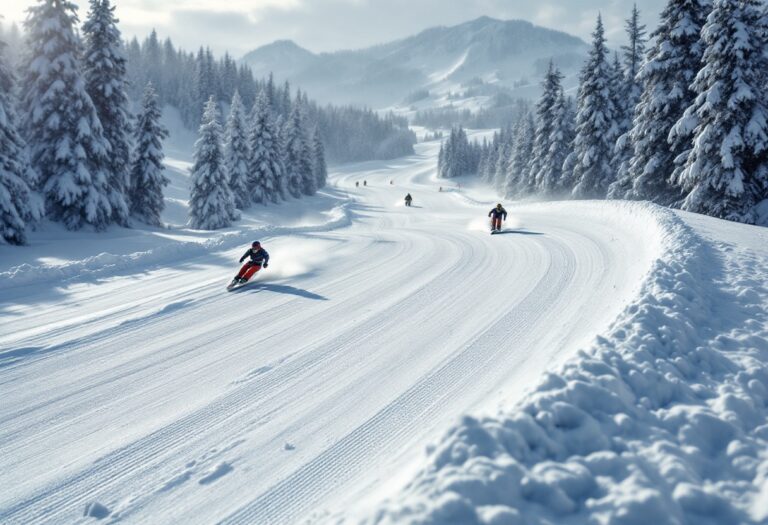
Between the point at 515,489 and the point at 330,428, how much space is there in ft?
7.24

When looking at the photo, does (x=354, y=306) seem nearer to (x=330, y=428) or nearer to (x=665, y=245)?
(x=330, y=428)

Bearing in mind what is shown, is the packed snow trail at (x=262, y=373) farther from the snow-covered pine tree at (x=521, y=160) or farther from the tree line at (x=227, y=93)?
the tree line at (x=227, y=93)

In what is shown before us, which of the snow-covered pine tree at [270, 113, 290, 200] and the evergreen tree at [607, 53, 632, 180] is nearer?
the evergreen tree at [607, 53, 632, 180]

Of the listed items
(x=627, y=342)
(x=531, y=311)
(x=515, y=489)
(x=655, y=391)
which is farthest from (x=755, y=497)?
(x=531, y=311)

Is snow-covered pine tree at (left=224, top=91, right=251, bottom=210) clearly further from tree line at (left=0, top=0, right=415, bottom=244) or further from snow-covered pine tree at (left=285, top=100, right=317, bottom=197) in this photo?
snow-covered pine tree at (left=285, top=100, right=317, bottom=197)

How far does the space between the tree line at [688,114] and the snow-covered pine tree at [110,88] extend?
29681mm

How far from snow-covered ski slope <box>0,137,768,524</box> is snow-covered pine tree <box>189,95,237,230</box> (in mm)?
25697

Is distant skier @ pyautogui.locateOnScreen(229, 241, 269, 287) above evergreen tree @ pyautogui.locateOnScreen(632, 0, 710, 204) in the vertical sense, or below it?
below

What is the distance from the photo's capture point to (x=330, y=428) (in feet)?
15.9

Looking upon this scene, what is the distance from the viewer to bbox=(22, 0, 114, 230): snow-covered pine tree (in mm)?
23547

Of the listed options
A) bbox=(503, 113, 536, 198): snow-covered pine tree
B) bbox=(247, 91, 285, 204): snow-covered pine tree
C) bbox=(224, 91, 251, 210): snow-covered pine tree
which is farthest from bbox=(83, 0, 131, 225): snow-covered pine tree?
bbox=(503, 113, 536, 198): snow-covered pine tree

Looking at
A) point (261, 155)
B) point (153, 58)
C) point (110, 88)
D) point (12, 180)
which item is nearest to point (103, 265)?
point (12, 180)

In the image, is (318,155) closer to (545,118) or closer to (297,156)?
(297,156)

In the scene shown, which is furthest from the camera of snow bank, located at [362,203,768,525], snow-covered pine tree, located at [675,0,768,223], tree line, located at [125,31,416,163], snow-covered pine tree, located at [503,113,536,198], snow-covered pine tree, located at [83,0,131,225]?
tree line, located at [125,31,416,163]
